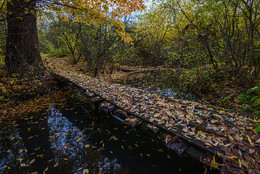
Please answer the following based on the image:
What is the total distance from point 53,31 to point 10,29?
6.54m

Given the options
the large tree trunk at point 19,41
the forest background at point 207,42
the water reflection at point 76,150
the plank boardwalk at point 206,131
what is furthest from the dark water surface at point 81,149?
the large tree trunk at point 19,41

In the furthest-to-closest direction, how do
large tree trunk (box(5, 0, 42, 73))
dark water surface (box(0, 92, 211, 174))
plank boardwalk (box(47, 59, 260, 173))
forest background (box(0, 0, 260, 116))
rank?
large tree trunk (box(5, 0, 42, 73)) → forest background (box(0, 0, 260, 116)) → dark water surface (box(0, 92, 211, 174)) → plank boardwalk (box(47, 59, 260, 173))

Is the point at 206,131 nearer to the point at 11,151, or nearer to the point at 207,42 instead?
the point at 11,151

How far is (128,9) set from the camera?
5.73m

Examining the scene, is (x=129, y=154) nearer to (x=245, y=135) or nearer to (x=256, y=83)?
(x=245, y=135)

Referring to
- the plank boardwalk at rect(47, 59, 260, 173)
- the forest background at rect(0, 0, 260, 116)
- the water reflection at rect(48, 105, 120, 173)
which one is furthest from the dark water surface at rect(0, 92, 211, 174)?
the forest background at rect(0, 0, 260, 116)

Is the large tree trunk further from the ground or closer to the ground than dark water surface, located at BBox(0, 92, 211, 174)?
further from the ground

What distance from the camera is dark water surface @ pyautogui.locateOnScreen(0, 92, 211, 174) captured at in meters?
2.30

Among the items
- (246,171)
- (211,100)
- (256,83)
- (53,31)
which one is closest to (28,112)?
(246,171)

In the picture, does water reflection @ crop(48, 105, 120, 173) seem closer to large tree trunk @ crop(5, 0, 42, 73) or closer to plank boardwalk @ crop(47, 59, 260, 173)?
plank boardwalk @ crop(47, 59, 260, 173)

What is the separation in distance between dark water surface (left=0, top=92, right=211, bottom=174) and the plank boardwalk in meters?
0.69

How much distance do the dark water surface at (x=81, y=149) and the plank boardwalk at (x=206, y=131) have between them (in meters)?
0.69

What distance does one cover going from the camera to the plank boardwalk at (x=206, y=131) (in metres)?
1.61

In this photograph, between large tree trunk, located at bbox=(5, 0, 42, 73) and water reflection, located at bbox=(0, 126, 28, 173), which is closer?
water reflection, located at bbox=(0, 126, 28, 173)
